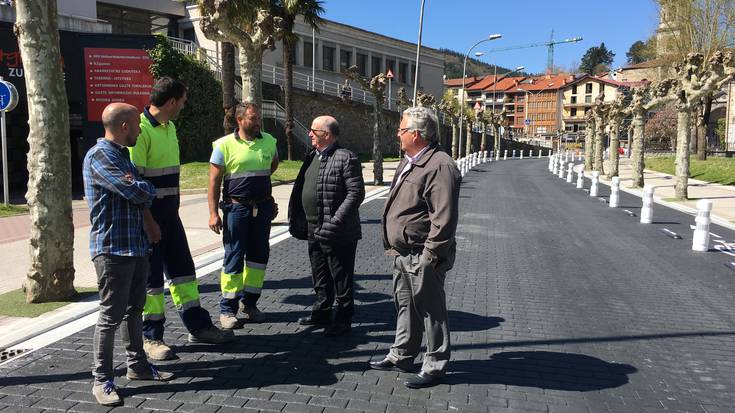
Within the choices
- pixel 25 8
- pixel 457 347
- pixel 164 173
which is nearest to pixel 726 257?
pixel 457 347

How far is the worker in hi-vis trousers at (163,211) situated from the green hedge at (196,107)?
21.4 metres

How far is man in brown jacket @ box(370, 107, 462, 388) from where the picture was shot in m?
3.68

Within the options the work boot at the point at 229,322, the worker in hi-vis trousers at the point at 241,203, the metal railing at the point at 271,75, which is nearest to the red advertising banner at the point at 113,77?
the metal railing at the point at 271,75

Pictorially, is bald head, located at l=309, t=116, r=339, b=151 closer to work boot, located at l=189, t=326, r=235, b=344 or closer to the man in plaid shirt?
the man in plaid shirt

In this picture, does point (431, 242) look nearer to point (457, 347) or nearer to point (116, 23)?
point (457, 347)

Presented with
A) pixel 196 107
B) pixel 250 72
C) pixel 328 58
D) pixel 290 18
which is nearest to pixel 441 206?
pixel 250 72

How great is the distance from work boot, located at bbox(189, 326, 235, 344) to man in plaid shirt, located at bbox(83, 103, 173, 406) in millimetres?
1014

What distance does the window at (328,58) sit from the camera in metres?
49.0

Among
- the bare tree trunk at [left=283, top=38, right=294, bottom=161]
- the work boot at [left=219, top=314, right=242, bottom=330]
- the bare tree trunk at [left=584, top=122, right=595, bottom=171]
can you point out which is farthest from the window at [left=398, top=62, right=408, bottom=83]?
the work boot at [left=219, top=314, right=242, bottom=330]

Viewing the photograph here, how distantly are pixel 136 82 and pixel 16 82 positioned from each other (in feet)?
10.5

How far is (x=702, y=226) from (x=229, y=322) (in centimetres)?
811

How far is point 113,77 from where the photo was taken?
17281 millimetres

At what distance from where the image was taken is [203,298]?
6102 mm

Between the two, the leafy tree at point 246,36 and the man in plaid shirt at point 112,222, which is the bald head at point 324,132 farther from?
the leafy tree at point 246,36
